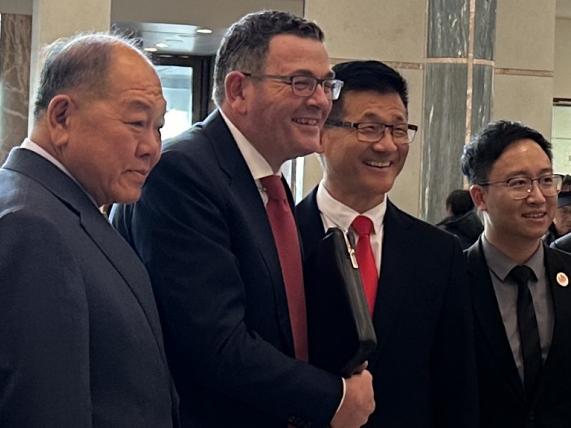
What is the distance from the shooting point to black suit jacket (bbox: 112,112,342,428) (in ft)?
7.14

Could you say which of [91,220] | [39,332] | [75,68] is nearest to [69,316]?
[39,332]

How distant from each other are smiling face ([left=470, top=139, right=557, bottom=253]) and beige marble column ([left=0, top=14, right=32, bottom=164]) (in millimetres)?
7745

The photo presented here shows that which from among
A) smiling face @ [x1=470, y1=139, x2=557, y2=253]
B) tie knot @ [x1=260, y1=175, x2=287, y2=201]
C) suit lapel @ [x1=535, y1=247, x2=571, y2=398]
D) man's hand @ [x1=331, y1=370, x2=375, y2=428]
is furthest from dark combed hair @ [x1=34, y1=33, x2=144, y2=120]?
suit lapel @ [x1=535, y1=247, x2=571, y2=398]

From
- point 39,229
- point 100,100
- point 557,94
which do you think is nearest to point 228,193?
point 100,100

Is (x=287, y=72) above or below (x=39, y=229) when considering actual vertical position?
above

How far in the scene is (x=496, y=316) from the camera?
2.86 meters

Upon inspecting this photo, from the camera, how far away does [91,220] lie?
189 cm

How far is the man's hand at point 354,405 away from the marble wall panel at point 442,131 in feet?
15.4

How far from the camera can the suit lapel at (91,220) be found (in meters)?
1.84

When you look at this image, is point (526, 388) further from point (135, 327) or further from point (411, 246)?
point (135, 327)

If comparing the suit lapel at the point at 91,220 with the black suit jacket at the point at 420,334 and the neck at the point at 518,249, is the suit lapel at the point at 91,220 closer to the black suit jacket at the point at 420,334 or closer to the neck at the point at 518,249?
the black suit jacket at the point at 420,334

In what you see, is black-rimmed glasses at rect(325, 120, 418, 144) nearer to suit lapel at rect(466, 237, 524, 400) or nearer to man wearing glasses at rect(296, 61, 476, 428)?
man wearing glasses at rect(296, 61, 476, 428)

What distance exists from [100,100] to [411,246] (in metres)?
1.12

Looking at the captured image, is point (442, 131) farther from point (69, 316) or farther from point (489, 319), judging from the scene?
point (69, 316)
